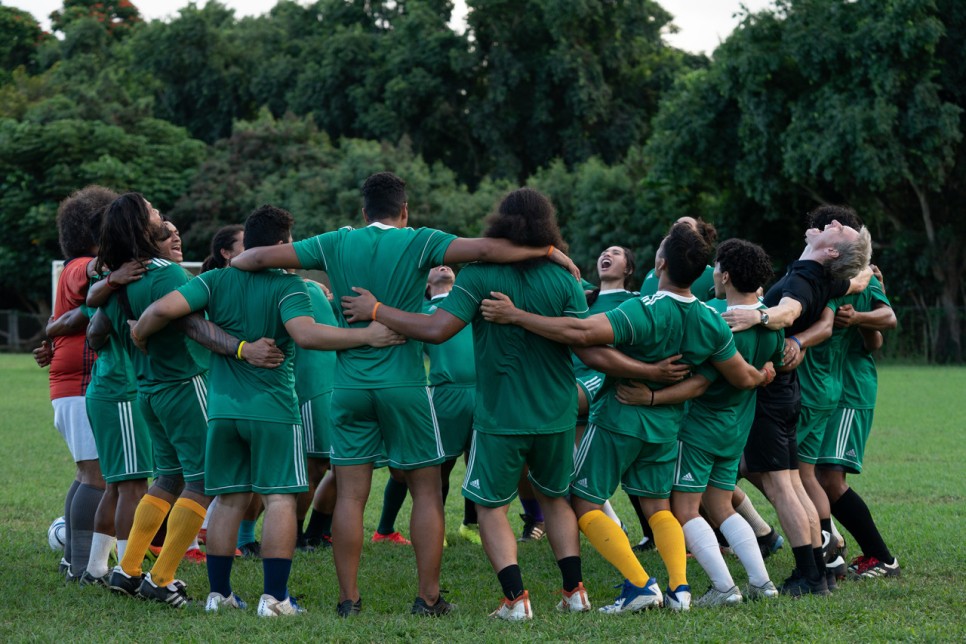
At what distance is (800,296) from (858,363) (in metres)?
1.05

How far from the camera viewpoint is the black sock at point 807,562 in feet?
20.7

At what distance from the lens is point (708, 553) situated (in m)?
6.02

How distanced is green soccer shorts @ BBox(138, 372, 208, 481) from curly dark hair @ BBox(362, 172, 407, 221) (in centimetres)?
155

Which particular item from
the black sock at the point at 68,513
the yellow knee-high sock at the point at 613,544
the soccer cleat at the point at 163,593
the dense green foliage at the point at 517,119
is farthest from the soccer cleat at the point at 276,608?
the dense green foliage at the point at 517,119

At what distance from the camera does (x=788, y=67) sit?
29.9 meters

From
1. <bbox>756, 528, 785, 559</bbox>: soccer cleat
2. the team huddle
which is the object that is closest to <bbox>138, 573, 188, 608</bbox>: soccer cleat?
the team huddle

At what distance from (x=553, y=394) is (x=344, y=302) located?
127cm

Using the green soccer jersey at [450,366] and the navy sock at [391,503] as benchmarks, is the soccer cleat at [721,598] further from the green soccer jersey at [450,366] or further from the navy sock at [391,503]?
the navy sock at [391,503]

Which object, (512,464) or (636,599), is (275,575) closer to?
(512,464)

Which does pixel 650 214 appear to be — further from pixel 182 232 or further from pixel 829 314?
pixel 829 314

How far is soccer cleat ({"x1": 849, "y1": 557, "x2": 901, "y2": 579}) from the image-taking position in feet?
22.4

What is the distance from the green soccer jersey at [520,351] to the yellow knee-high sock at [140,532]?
6.99ft

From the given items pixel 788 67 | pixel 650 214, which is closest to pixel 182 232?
pixel 650 214

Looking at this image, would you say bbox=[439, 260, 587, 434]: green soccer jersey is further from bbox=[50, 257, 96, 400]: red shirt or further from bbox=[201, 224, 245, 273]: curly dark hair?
bbox=[50, 257, 96, 400]: red shirt
